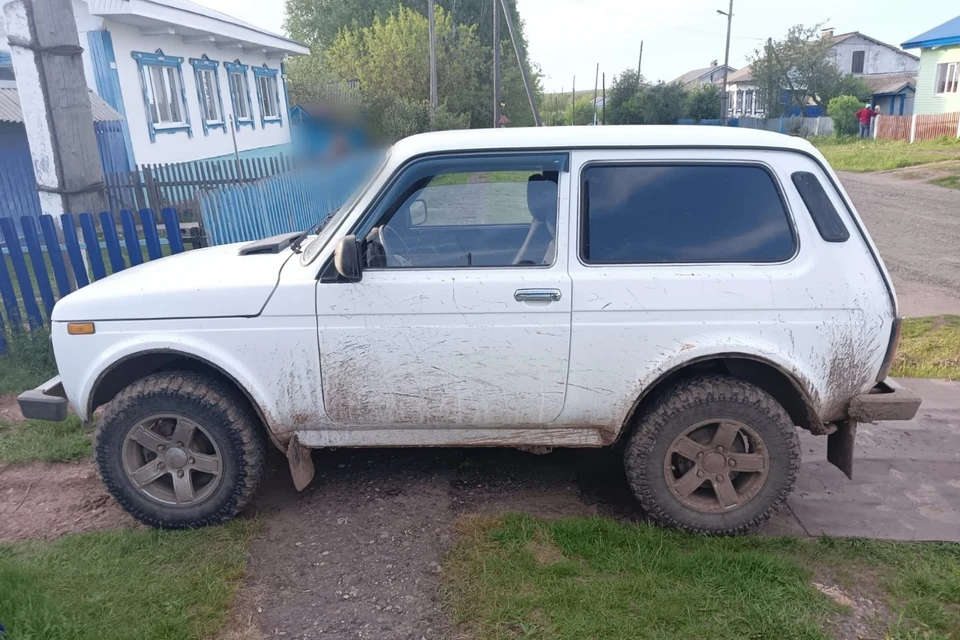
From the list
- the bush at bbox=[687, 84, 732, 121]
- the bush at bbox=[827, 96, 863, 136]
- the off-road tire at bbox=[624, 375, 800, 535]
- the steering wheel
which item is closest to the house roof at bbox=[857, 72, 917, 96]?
the bush at bbox=[827, 96, 863, 136]

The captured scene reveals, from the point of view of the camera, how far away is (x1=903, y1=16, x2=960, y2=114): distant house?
3023 cm

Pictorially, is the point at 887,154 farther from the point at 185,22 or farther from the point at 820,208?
the point at 820,208

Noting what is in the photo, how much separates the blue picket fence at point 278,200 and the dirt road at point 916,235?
21.2ft

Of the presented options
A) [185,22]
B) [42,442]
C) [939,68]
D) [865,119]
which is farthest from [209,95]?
[939,68]

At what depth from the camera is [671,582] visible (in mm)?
3197

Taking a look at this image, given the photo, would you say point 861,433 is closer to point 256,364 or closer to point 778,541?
point 778,541

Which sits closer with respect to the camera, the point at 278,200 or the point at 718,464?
the point at 718,464

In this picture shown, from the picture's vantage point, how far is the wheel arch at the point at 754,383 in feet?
11.3

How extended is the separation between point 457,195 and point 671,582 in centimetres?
219

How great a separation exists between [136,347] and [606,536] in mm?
2492

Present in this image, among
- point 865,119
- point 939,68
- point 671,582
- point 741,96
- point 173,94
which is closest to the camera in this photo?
point 671,582

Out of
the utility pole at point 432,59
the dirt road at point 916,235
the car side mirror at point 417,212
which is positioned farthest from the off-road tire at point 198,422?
the utility pole at point 432,59

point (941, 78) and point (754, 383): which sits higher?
point (941, 78)

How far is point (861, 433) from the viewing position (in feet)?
15.8
